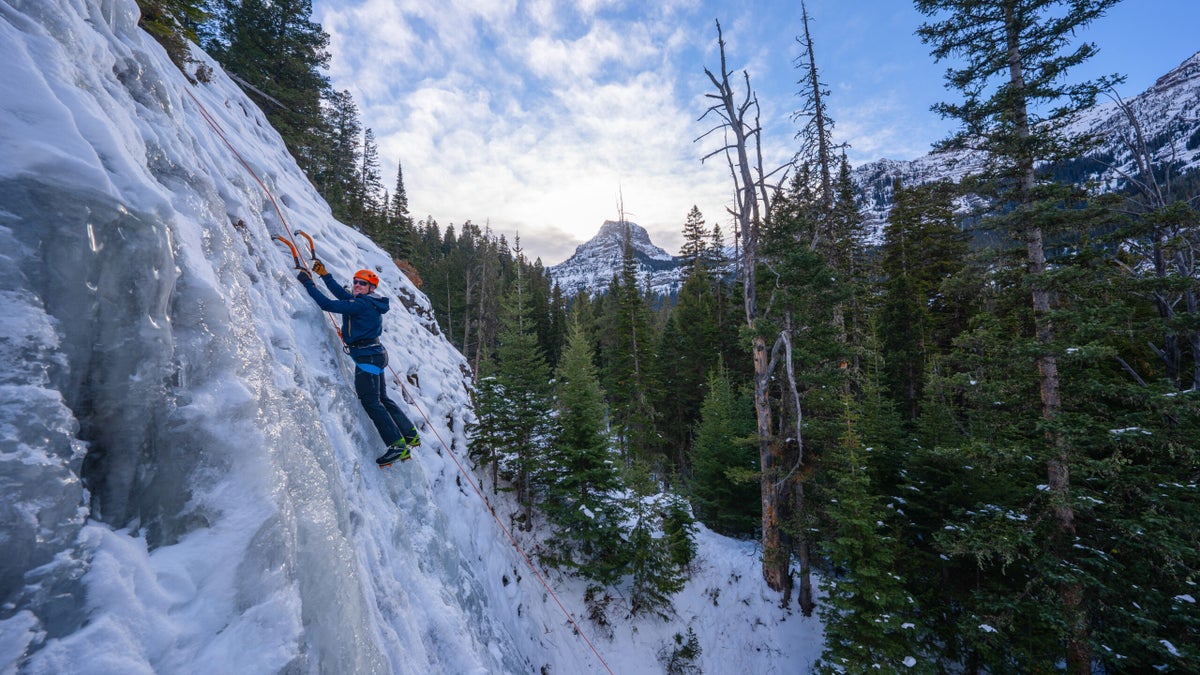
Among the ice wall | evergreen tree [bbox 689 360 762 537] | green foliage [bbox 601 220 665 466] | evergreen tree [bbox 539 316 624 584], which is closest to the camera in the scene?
the ice wall

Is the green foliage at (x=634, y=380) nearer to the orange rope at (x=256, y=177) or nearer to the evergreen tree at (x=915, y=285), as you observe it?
the evergreen tree at (x=915, y=285)

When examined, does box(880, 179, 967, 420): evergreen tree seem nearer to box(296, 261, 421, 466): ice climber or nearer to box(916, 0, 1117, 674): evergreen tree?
box(916, 0, 1117, 674): evergreen tree

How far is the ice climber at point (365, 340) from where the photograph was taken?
5945 mm

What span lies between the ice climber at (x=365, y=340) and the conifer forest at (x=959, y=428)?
4.98 meters

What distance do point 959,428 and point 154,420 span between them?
708 inches

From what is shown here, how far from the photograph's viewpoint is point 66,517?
7.40 ft

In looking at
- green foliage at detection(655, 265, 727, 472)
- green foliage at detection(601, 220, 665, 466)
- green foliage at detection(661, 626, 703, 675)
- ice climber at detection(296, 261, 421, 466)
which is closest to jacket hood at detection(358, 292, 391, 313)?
ice climber at detection(296, 261, 421, 466)

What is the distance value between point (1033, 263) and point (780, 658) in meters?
12.2

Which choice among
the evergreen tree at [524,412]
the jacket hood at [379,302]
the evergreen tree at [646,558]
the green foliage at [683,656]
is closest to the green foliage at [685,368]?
the evergreen tree at [646,558]

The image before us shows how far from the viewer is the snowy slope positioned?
2217 mm

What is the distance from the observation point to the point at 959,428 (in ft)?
→ 42.6

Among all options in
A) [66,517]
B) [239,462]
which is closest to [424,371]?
[239,462]

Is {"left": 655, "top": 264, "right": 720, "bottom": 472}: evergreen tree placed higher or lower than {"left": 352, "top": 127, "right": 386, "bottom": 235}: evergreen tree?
lower

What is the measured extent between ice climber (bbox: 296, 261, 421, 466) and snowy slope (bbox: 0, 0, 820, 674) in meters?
0.33
